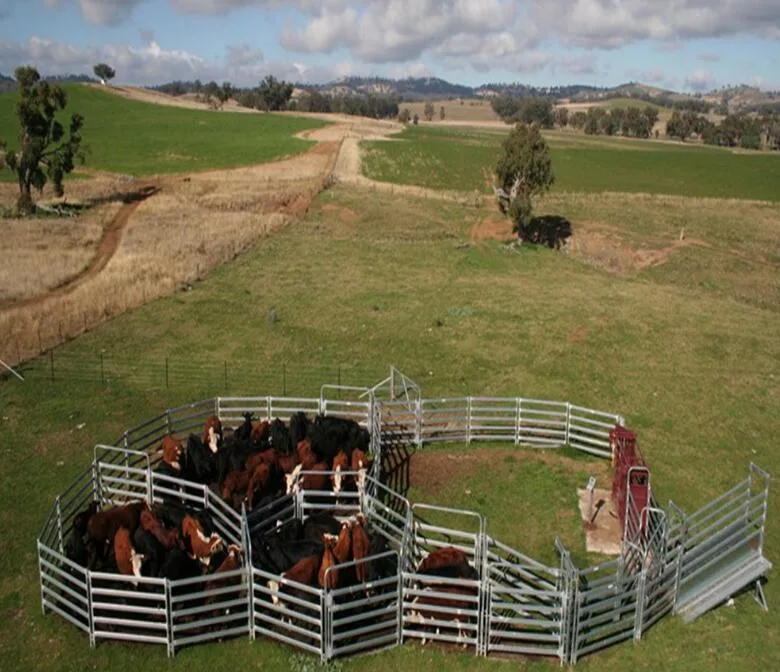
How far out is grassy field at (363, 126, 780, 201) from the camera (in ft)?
216

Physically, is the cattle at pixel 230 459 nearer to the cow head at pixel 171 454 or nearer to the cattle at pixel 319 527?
the cow head at pixel 171 454

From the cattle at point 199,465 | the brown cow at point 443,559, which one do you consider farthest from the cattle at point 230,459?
the brown cow at point 443,559

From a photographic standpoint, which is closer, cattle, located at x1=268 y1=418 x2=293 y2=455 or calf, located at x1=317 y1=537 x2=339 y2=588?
calf, located at x1=317 y1=537 x2=339 y2=588

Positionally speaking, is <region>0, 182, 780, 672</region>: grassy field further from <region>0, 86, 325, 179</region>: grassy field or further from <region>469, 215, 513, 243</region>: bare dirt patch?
<region>0, 86, 325, 179</region>: grassy field

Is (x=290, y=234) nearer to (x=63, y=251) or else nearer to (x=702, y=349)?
(x=63, y=251)

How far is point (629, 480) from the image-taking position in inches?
512

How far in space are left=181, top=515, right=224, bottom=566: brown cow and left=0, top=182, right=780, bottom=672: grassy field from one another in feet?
4.41

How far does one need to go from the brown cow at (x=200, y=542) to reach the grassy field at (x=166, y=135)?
155 feet

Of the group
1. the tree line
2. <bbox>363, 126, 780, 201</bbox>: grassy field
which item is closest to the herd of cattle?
<bbox>363, 126, 780, 201</bbox>: grassy field

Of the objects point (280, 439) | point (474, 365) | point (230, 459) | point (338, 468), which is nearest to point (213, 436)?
point (230, 459)

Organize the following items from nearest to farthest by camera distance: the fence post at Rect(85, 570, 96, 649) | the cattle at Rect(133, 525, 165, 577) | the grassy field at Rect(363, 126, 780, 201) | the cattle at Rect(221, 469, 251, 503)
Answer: the fence post at Rect(85, 570, 96, 649) < the cattle at Rect(133, 525, 165, 577) < the cattle at Rect(221, 469, 251, 503) < the grassy field at Rect(363, 126, 780, 201)

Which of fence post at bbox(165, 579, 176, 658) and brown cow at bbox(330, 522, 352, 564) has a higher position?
brown cow at bbox(330, 522, 352, 564)

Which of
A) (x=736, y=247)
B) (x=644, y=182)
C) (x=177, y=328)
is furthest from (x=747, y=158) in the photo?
(x=177, y=328)

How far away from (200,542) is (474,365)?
1248 cm
